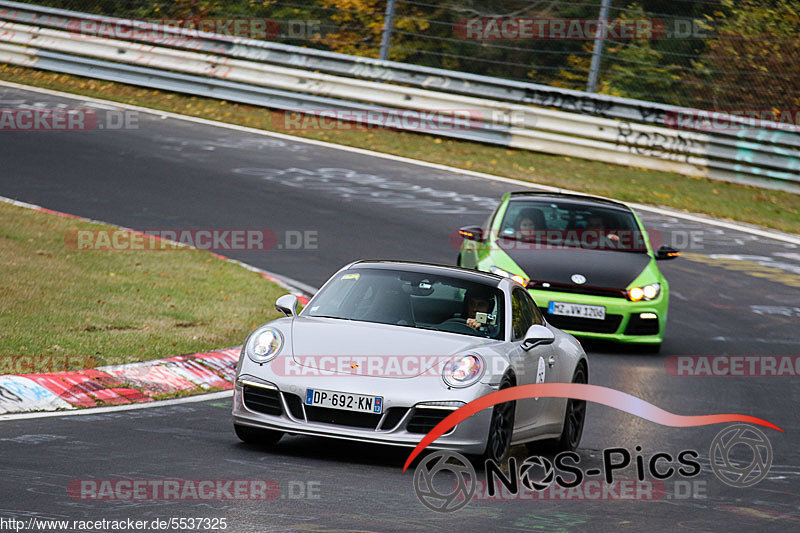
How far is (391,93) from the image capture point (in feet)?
80.5

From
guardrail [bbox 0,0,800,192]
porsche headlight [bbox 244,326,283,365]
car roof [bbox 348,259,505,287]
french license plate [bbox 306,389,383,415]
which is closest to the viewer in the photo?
french license plate [bbox 306,389,383,415]

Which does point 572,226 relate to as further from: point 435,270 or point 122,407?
point 122,407

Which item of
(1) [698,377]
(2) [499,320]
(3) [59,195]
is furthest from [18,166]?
(2) [499,320]

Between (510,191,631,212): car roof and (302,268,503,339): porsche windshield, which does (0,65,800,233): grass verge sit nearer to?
(510,191,631,212): car roof

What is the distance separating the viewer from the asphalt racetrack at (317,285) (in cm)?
642

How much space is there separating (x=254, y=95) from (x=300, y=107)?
1.06 metres

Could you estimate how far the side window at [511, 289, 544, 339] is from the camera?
8.75 m

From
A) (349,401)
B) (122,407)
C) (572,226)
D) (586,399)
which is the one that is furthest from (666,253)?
(349,401)

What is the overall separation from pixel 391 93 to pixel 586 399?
15305 millimetres

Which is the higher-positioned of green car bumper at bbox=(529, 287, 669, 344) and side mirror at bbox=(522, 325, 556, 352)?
side mirror at bbox=(522, 325, 556, 352)

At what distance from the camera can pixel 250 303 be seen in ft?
43.3

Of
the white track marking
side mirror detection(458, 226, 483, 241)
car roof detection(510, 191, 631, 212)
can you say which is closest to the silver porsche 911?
the white track marking

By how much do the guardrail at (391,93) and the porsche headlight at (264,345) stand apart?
16.2 meters

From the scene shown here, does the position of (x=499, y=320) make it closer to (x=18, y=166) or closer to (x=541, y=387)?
(x=541, y=387)
